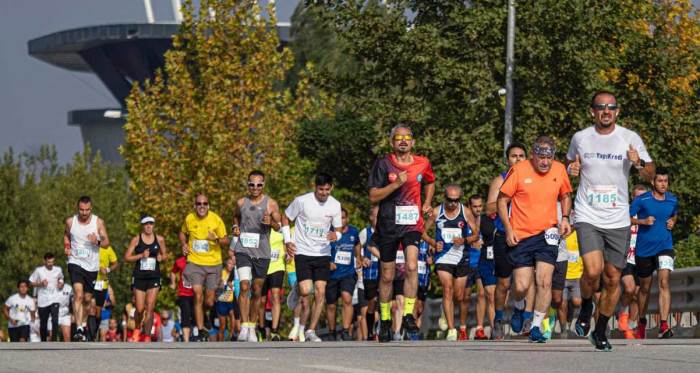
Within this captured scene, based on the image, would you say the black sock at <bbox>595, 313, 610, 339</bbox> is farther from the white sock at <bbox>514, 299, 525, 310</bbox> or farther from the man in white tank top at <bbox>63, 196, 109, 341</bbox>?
the man in white tank top at <bbox>63, 196, 109, 341</bbox>

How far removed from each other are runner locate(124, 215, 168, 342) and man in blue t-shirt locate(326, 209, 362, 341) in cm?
223

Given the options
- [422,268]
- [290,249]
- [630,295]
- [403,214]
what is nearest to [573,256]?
[422,268]

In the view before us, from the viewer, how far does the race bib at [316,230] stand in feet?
63.8

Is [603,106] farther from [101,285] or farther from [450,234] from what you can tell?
[101,285]

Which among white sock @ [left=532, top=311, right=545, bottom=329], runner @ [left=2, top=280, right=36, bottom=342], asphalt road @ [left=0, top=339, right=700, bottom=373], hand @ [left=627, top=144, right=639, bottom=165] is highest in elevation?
hand @ [left=627, top=144, right=639, bottom=165]

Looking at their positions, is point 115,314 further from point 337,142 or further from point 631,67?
point 631,67

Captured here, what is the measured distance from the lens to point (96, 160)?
83062 millimetres

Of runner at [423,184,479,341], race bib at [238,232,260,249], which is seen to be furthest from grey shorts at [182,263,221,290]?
runner at [423,184,479,341]

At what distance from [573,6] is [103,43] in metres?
137

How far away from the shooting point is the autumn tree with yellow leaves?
4012 centimetres

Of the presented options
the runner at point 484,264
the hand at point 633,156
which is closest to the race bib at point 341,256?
the runner at point 484,264

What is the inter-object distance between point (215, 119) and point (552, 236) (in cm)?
2579

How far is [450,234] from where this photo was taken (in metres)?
20.5

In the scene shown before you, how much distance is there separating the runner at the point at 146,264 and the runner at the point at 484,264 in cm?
403
